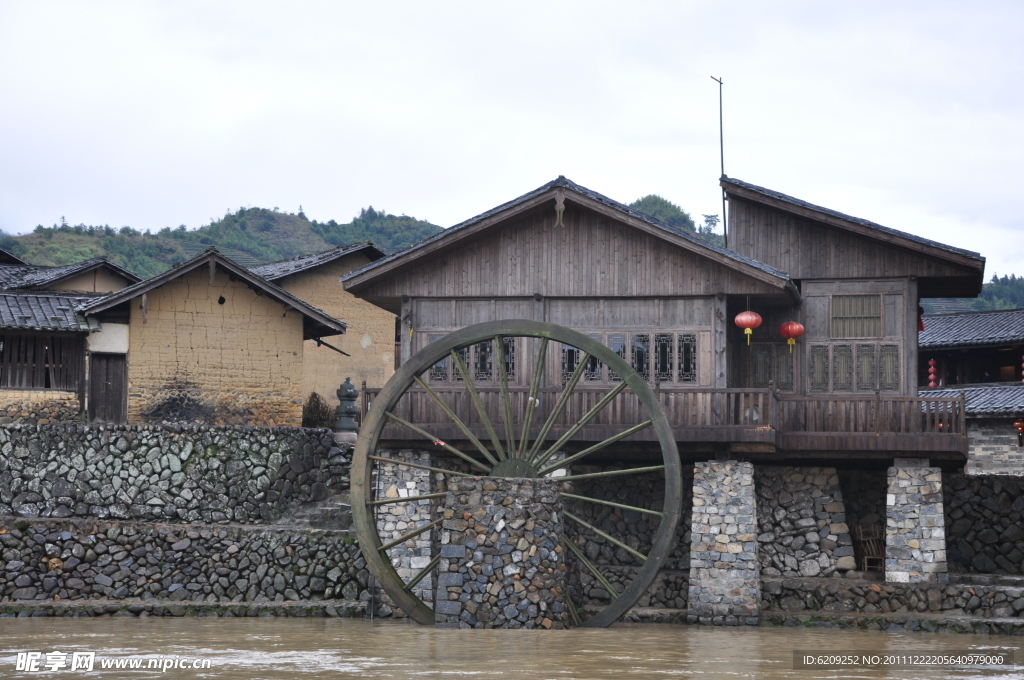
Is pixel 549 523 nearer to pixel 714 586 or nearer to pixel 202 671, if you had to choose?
pixel 714 586

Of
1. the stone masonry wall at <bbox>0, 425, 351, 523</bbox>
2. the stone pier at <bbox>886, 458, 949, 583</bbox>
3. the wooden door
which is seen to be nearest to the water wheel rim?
the stone masonry wall at <bbox>0, 425, 351, 523</bbox>

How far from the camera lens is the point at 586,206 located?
21.5 metres

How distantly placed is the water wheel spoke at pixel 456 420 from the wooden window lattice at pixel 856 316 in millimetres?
6525

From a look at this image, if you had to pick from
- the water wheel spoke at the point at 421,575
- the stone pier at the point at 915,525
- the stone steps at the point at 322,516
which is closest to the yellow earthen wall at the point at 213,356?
the stone steps at the point at 322,516

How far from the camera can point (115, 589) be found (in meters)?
22.1

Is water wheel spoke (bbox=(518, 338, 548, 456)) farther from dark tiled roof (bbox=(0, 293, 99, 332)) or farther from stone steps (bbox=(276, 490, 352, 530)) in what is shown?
dark tiled roof (bbox=(0, 293, 99, 332))

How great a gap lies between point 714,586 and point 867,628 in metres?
2.46

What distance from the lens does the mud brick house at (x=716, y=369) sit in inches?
806

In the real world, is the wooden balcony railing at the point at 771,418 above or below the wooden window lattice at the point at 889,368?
below

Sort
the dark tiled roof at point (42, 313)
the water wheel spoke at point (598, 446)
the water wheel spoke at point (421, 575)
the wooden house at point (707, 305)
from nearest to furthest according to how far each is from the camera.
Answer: the water wheel spoke at point (598, 446), the water wheel spoke at point (421, 575), the wooden house at point (707, 305), the dark tiled roof at point (42, 313)

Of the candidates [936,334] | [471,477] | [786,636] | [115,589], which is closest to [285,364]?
[115,589]

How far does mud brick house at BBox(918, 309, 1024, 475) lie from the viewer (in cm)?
2941

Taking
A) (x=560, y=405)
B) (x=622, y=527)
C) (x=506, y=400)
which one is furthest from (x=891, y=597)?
(x=506, y=400)

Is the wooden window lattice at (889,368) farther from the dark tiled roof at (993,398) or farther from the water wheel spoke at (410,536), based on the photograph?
the water wheel spoke at (410,536)
